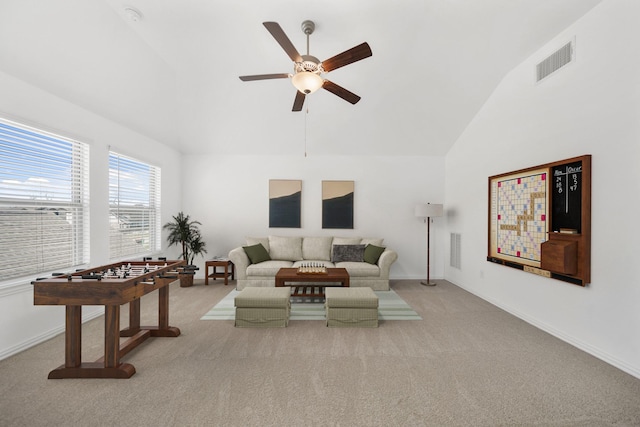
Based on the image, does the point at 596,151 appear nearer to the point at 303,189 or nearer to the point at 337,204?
the point at 337,204

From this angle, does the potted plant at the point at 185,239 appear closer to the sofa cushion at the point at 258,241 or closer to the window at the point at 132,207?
the window at the point at 132,207

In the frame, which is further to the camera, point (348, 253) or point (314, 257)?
point (314, 257)

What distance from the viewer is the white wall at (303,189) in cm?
587

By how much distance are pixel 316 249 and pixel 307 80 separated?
360cm

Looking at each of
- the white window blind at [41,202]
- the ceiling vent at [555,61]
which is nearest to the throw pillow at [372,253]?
the ceiling vent at [555,61]

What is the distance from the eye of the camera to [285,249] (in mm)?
5445

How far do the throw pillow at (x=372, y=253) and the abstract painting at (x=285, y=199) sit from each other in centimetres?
163

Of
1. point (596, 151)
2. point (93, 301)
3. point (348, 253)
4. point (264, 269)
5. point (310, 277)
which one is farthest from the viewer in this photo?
point (348, 253)

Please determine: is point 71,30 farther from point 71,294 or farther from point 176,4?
point 71,294

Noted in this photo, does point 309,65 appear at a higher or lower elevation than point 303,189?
higher

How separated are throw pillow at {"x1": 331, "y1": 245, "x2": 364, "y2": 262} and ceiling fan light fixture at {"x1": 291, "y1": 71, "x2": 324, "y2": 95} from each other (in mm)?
3379

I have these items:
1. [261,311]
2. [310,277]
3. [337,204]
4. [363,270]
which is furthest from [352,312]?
[337,204]

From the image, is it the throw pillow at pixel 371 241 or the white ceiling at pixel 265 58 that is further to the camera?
the throw pillow at pixel 371 241

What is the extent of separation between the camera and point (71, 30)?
2.60 meters
